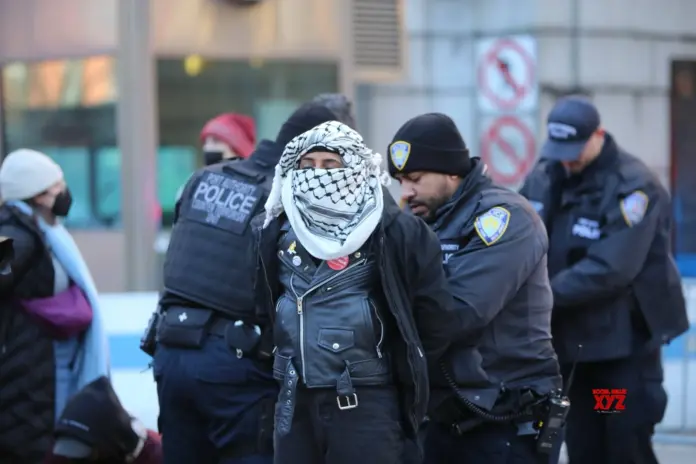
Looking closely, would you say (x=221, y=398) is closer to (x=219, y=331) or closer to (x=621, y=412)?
(x=219, y=331)

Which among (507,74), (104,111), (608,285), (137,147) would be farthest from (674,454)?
(507,74)

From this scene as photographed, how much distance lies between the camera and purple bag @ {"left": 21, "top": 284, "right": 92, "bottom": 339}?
527 cm

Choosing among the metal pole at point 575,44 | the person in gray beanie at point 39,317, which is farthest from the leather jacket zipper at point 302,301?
the metal pole at point 575,44

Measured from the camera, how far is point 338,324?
11.9ft

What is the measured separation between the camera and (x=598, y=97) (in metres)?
11.2

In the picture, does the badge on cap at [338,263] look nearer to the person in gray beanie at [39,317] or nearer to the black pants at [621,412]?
the person in gray beanie at [39,317]

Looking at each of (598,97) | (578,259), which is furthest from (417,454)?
(598,97)

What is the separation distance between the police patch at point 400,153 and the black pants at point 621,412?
1.84 metres

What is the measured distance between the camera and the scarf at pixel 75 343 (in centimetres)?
544

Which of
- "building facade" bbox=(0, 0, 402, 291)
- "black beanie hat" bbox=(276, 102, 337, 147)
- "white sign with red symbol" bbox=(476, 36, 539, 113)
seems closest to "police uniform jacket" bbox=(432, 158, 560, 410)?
"black beanie hat" bbox=(276, 102, 337, 147)

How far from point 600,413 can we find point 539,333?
5.41 feet

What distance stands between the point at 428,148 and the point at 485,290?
1.57 ft

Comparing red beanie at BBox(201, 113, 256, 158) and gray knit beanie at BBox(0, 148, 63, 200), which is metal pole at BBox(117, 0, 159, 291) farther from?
gray knit beanie at BBox(0, 148, 63, 200)

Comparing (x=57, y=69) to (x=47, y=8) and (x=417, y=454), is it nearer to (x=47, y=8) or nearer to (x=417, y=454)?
(x=47, y=8)
